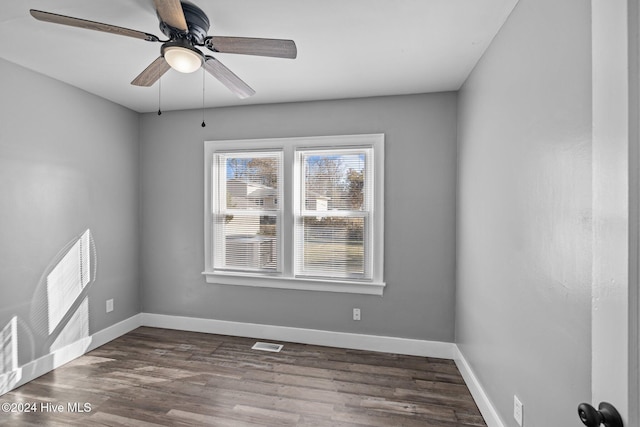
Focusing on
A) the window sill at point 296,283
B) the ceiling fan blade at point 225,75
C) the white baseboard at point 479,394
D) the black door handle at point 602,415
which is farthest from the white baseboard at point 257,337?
the ceiling fan blade at point 225,75

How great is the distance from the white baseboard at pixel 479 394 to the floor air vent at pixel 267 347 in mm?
1711

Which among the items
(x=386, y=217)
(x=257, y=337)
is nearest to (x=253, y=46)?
(x=386, y=217)

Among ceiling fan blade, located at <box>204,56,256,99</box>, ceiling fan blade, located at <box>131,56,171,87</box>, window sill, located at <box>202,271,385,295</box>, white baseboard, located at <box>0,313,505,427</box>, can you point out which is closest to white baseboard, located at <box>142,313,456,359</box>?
white baseboard, located at <box>0,313,505,427</box>

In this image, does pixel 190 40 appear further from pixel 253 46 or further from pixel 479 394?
pixel 479 394

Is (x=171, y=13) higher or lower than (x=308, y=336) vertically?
higher

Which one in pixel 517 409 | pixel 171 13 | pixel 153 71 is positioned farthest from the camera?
pixel 153 71

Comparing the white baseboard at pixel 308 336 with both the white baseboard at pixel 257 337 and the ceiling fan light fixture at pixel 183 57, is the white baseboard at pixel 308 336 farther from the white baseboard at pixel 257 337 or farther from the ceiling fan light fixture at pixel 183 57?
the ceiling fan light fixture at pixel 183 57

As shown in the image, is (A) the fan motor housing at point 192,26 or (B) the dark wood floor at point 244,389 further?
(B) the dark wood floor at point 244,389

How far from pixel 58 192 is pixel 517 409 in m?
3.80

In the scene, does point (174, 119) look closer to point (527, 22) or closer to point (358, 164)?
point (358, 164)

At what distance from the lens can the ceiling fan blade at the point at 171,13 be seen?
1.40 metres

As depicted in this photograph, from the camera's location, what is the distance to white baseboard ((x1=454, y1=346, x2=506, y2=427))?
2031 millimetres

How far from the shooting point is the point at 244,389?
2.55 metres

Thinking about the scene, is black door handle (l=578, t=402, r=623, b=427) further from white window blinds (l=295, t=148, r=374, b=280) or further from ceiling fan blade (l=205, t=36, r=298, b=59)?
white window blinds (l=295, t=148, r=374, b=280)
